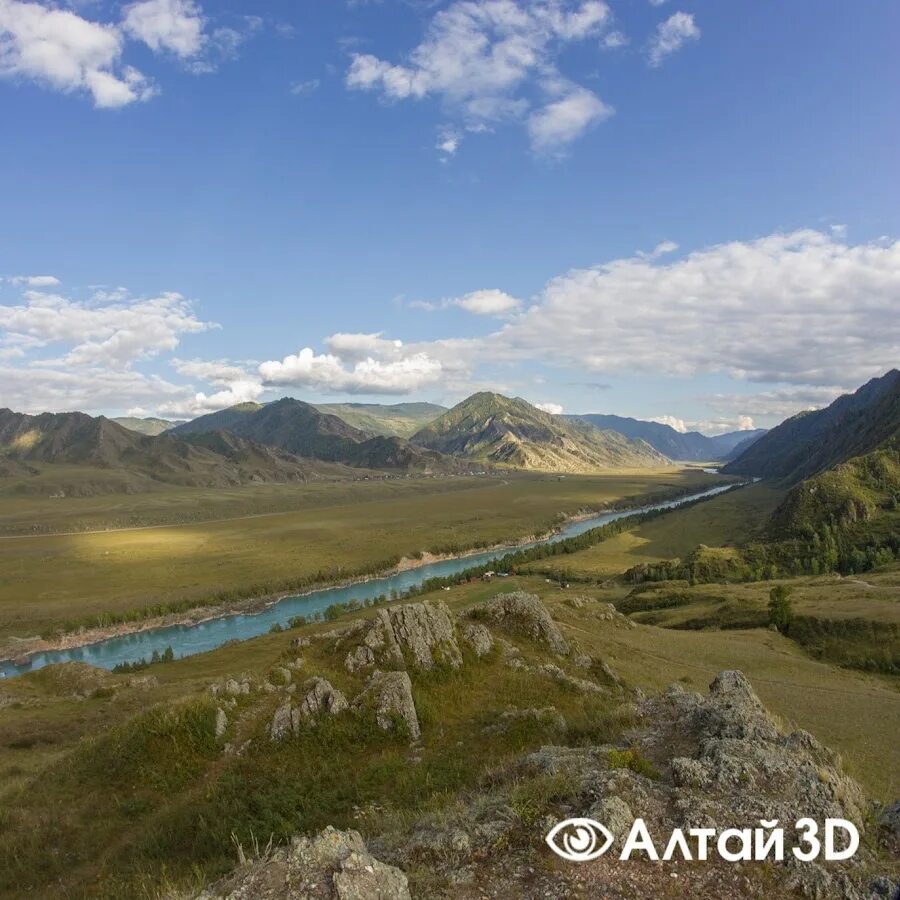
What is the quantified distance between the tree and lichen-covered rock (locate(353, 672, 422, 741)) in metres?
65.7

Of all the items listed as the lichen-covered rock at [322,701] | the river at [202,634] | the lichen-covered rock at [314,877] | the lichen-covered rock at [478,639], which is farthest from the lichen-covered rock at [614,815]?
the river at [202,634]

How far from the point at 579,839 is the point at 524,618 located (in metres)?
29.4

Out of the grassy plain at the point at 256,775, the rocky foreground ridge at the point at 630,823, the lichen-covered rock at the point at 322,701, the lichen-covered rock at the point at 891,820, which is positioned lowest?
the grassy plain at the point at 256,775

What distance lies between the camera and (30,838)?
856 inches

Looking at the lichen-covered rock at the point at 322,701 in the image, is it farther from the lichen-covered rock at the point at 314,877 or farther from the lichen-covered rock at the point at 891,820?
the lichen-covered rock at the point at 891,820

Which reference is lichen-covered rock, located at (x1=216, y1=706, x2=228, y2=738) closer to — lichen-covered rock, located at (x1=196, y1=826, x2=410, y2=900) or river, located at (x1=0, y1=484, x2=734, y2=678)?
lichen-covered rock, located at (x1=196, y1=826, x2=410, y2=900)

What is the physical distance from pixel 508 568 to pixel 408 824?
137868 mm

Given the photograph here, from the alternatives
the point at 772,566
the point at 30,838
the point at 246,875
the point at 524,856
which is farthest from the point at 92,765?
the point at 772,566

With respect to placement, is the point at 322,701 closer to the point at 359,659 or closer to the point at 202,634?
the point at 359,659

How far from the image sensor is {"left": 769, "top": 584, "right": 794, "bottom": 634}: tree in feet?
242

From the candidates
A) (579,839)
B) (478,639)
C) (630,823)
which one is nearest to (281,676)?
(478,639)

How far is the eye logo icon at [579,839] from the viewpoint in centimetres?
1188

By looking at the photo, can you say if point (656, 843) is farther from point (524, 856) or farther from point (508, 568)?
point (508, 568)

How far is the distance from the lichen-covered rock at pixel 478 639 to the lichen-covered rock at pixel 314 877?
23.3 meters
